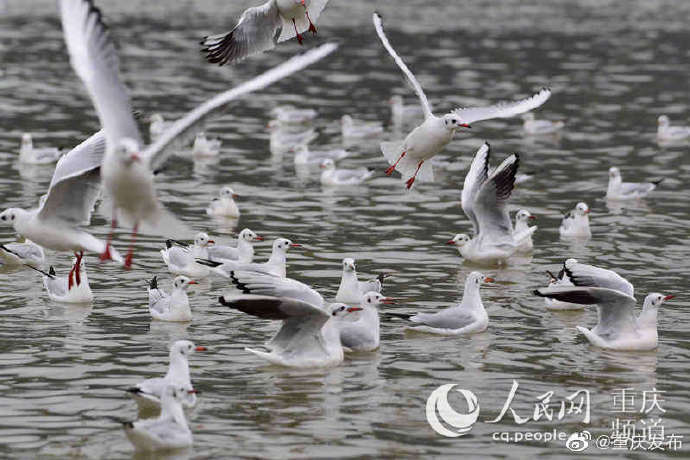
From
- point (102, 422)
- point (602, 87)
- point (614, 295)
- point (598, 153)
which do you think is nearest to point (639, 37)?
point (602, 87)

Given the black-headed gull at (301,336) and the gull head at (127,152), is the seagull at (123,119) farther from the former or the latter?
the black-headed gull at (301,336)

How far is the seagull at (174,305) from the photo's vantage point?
51.0 feet

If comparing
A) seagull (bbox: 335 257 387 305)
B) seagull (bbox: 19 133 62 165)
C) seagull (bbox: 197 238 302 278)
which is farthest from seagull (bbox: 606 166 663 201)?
seagull (bbox: 19 133 62 165)

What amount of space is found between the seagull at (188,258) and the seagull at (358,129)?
12930 mm

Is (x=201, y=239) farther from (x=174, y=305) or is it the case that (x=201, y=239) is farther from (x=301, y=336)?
(x=301, y=336)

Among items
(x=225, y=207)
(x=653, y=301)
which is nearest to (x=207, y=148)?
(x=225, y=207)

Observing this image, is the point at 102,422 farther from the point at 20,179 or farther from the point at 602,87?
the point at 602,87

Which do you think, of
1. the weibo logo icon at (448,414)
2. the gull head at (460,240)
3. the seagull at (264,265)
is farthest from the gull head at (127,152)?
the gull head at (460,240)

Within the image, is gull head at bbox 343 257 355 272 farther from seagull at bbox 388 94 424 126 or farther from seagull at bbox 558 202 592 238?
seagull at bbox 388 94 424 126

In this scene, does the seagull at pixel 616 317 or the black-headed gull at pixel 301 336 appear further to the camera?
the seagull at pixel 616 317

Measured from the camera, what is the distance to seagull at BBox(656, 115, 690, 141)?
30.6 meters

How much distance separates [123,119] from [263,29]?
3897 millimetres

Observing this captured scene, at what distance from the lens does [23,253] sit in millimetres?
18141

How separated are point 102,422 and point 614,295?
570cm
